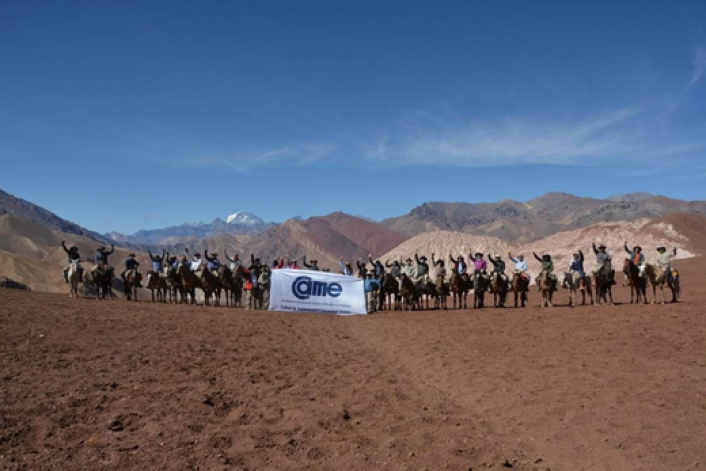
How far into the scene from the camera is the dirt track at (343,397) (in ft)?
23.6

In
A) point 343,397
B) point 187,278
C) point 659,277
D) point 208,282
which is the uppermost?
point 659,277

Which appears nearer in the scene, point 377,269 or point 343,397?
point 343,397

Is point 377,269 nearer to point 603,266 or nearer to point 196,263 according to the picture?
point 196,263

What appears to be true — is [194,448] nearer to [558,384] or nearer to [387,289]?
[558,384]

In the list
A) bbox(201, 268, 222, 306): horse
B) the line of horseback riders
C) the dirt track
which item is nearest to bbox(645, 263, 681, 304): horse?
the line of horseback riders

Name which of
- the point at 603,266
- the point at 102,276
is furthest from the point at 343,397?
the point at 102,276

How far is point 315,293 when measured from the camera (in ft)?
82.1

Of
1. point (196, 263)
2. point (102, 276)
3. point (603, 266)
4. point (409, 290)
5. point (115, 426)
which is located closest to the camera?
point (115, 426)

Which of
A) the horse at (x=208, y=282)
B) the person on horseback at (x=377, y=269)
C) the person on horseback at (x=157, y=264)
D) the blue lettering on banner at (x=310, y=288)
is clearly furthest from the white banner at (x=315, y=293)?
the person on horseback at (x=157, y=264)

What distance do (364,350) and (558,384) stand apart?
6.17 meters

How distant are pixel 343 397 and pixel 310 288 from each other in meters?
15.1

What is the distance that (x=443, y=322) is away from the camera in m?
21.0

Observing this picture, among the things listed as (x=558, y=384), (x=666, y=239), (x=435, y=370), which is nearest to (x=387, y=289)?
(x=435, y=370)

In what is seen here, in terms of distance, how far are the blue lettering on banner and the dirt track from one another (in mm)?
7970
